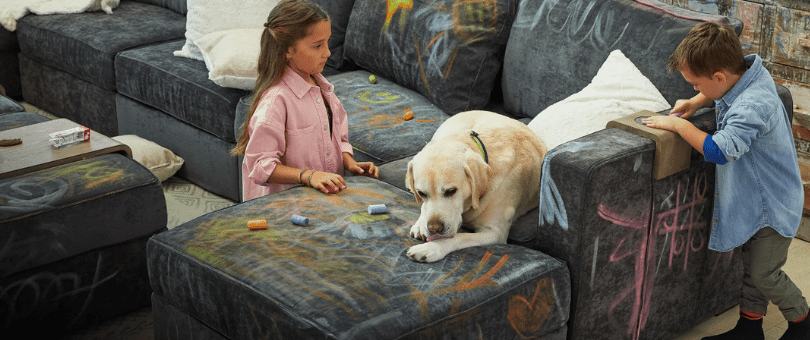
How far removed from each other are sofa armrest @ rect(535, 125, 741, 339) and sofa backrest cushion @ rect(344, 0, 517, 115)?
1009mm

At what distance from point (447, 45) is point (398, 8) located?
35 cm

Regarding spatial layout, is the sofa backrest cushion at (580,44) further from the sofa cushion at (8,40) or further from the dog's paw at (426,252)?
the sofa cushion at (8,40)

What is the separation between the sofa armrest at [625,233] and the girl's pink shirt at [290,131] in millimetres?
709

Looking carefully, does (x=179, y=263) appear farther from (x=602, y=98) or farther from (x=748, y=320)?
(x=748, y=320)

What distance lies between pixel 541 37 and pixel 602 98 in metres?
0.46

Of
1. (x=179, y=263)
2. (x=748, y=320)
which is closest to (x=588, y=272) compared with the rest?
(x=748, y=320)

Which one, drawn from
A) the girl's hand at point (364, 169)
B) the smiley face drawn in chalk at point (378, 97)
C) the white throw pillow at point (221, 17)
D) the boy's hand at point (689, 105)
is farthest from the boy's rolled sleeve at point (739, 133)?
the white throw pillow at point (221, 17)

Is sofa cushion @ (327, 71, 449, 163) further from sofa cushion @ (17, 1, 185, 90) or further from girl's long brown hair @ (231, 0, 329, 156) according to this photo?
sofa cushion @ (17, 1, 185, 90)

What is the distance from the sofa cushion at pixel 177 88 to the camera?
3.37 metres

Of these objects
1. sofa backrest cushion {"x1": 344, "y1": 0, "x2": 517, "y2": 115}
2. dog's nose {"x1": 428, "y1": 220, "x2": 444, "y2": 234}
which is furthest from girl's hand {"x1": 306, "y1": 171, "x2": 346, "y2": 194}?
sofa backrest cushion {"x1": 344, "y1": 0, "x2": 517, "y2": 115}

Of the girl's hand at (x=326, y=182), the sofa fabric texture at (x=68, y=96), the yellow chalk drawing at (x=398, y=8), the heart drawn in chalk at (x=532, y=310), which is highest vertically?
the yellow chalk drawing at (x=398, y=8)

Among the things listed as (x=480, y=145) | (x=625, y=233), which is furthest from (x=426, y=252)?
Result: (x=625, y=233)

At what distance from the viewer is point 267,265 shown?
74.8 inches

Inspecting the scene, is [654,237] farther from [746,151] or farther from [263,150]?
[263,150]
